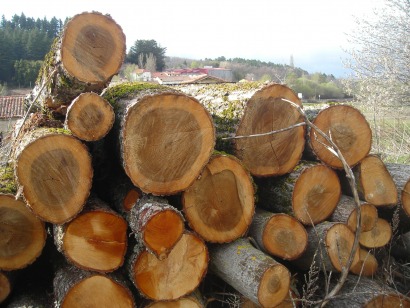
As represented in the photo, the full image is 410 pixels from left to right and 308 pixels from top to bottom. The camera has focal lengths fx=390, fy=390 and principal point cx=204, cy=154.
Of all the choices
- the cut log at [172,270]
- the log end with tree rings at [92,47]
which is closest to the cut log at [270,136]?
the cut log at [172,270]

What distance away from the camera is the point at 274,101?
306cm

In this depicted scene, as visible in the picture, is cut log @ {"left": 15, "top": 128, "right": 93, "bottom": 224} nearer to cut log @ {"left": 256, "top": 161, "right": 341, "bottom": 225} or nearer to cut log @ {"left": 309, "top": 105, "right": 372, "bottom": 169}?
cut log @ {"left": 256, "top": 161, "right": 341, "bottom": 225}

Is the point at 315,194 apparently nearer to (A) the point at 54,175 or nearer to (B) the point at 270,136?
(B) the point at 270,136

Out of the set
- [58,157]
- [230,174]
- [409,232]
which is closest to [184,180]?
[230,174]

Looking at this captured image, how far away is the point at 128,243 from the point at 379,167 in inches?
88.9

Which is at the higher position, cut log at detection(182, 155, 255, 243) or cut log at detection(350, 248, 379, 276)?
cut log at detection(182, 155, 255, 243)

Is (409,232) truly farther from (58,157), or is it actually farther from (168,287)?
(58,157)

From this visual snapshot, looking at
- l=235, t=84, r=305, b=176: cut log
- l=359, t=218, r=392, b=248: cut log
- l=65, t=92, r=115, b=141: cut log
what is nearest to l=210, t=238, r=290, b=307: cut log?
l=235, t=84, r=305, b=176: cut log

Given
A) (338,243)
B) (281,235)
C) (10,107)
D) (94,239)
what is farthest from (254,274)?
(10,107)

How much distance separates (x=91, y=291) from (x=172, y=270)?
52cm

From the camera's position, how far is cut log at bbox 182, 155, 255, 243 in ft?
8.82

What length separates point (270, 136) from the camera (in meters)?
3.07

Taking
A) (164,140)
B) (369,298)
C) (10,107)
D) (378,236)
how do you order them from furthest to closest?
(10,107)
(378,236)
(369,298)
(164,140)

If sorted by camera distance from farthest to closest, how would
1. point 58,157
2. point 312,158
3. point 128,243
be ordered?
point 312,158 → point 128,243 → point 58,157
